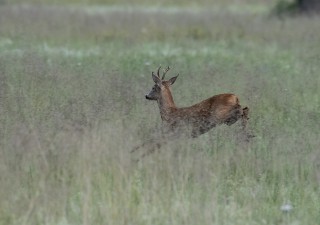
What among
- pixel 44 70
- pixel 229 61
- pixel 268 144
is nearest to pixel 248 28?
pixel 229 61

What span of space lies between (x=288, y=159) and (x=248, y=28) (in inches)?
551

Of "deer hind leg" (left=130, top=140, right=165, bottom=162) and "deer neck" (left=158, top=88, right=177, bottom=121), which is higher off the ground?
"deer neck" (left=158, top=88, right=177, bottom=121)

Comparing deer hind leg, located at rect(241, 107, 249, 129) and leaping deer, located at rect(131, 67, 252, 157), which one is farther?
deer hind leg, located at rect(241, 107, 249, 129)

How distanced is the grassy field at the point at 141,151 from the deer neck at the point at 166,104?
0.32ft

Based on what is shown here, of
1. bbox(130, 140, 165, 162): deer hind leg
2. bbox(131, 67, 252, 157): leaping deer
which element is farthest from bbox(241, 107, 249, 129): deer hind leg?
bbox(130, 140, 165, 162): deer hind leg

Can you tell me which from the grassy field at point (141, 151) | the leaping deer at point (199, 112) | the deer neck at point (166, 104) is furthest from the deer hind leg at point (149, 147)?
the deer neck at point (166, 104)

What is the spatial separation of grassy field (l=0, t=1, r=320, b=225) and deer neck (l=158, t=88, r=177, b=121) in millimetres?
97

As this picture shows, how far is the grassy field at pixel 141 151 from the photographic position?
7656 mm

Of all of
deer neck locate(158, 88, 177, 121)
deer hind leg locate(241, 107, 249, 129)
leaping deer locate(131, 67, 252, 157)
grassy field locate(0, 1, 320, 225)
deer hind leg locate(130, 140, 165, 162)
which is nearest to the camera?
grassy field locate(0, 1, 320, 225)

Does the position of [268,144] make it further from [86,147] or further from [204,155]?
[86,147]

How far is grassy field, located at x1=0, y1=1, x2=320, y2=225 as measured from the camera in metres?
7.66

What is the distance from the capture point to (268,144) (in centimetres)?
908

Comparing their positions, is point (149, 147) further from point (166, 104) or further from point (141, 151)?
point (166, 104)

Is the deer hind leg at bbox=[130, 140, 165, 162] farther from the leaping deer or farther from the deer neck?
the deer neck
